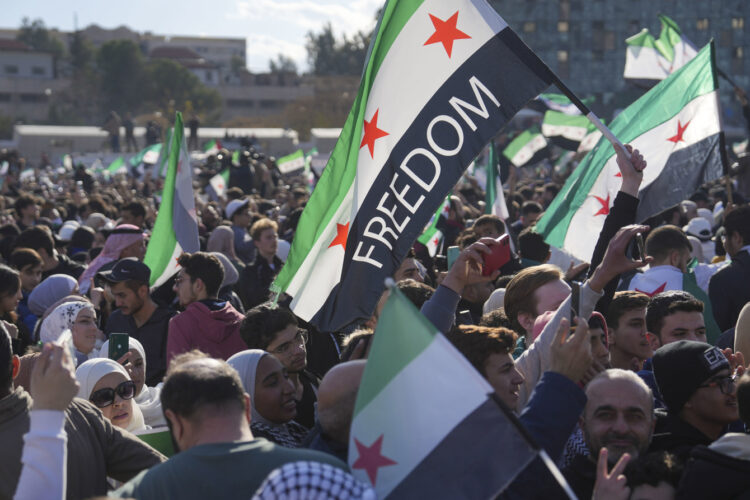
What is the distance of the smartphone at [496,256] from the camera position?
3.78 meters

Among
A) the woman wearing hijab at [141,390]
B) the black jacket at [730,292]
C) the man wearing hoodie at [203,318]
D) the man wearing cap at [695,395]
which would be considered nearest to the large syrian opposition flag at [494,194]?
the black jacket at [730,292]

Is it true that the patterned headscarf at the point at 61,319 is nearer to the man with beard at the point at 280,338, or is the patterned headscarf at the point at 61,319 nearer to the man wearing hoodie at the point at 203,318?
the man wearing hoodie at the point at 203,318

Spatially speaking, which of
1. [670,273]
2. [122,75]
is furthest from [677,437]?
[122,75]

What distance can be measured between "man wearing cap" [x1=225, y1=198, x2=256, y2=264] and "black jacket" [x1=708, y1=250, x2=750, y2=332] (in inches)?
198

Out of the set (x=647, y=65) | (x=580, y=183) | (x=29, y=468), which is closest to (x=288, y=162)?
(x=647, y=65)

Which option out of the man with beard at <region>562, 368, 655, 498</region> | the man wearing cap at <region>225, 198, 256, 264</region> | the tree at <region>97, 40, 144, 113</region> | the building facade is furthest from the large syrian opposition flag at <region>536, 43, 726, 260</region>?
the tree at <region>97, 40, 144, 113</region>

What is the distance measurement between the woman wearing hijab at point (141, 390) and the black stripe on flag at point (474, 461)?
230cm

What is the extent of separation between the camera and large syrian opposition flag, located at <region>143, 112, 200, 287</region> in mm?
7656

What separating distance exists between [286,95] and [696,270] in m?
95.5

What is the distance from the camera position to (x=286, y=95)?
10050cm

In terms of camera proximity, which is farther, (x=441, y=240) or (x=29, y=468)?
(x=441, y=240)

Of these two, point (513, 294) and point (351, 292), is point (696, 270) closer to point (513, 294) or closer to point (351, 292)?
point (513, 294)

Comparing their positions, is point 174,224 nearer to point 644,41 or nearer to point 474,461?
point 474,461

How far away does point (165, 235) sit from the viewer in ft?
25.7
